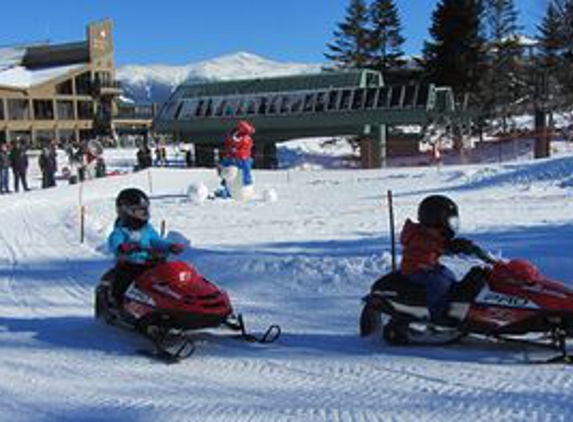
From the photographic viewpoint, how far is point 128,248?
6.72 meters

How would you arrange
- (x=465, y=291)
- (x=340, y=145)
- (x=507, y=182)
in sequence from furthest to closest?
(x=340, y=145) → (x=507, y=182) → (x=465, y=291)

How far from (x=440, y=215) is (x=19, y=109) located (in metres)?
55.5

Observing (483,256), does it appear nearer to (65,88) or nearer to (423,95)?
(423,95)

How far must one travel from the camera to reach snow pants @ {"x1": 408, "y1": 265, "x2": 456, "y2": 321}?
228 inches

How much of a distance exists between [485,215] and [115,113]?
54.7m

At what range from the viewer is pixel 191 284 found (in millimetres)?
6285

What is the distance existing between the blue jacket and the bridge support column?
28.8 m

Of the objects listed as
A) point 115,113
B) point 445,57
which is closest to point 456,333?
point 445,57

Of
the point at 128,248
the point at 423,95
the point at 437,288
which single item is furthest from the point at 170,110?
the point at 437,288

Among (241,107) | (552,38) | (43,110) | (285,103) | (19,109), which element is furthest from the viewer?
(43,110)

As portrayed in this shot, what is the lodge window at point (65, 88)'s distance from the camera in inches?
2345

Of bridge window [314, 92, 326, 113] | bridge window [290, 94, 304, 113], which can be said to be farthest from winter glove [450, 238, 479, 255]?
bridge window [290, 94, 304, 113]

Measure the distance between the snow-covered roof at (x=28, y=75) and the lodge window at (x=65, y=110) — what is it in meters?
2.20

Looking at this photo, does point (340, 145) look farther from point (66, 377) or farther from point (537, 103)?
point (66, 377)
